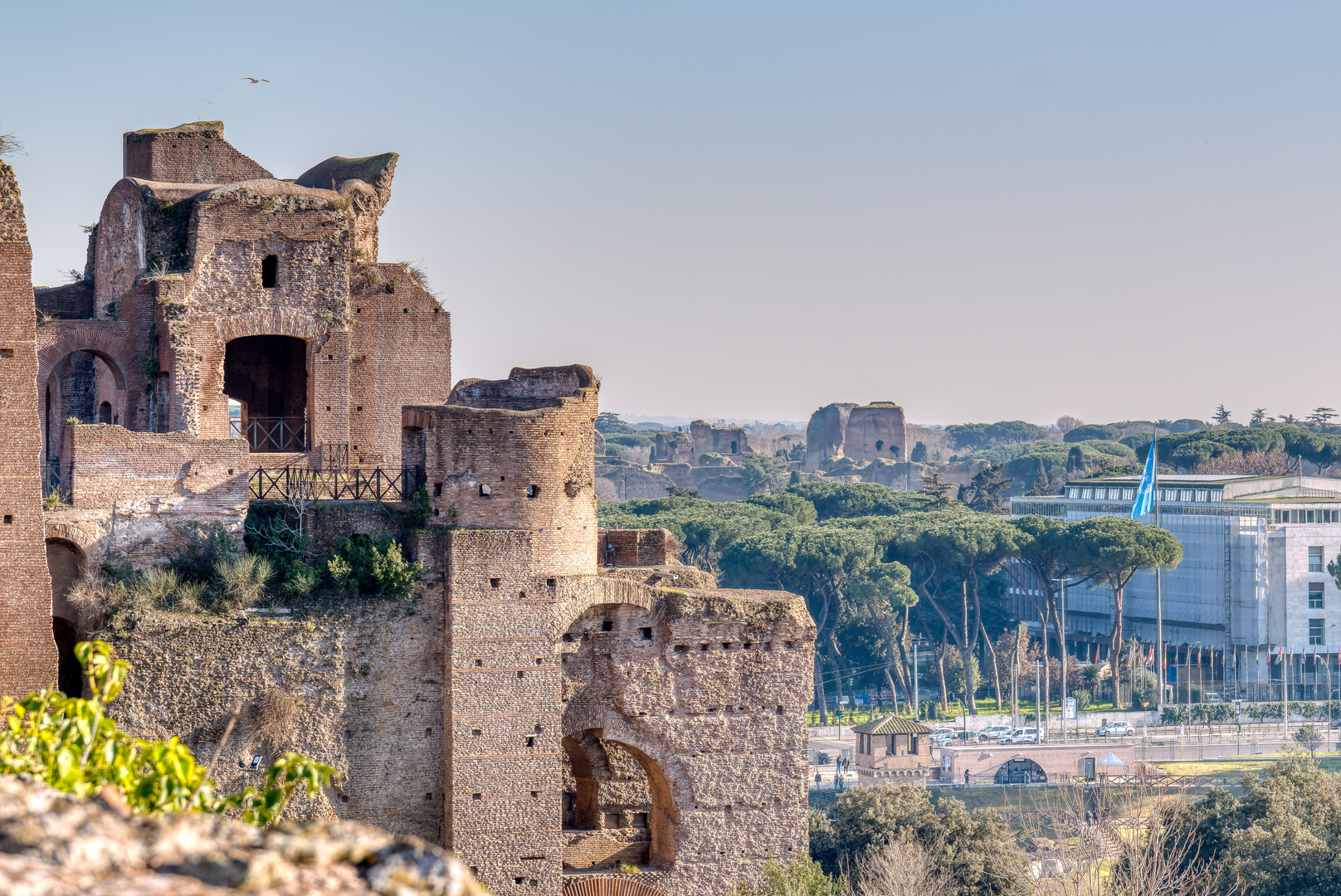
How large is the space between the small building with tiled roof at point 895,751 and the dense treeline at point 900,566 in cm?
1272

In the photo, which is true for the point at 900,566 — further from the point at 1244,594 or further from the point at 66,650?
the point at 66,650

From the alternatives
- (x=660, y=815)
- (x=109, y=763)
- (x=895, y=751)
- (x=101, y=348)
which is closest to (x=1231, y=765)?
(x=895, y=751)

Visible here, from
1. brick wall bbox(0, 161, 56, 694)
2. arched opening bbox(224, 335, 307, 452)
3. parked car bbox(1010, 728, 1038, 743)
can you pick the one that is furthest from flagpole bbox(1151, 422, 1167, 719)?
brick wall bbox(0, 161, 56, 694)

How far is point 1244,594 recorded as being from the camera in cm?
6450

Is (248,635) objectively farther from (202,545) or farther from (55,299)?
(55,299)

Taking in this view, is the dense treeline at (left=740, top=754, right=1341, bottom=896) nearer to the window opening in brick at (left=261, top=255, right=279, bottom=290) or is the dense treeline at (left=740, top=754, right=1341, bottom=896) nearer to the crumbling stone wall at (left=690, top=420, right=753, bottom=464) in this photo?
the window opening in brick at (left=261, top=255, right=279, bottom=290)

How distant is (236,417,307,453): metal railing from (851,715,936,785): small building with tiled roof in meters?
23.1

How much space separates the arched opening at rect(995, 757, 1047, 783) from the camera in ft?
151

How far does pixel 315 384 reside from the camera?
23.2m

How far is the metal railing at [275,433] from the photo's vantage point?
966 inches

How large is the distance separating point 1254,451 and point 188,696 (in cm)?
7718

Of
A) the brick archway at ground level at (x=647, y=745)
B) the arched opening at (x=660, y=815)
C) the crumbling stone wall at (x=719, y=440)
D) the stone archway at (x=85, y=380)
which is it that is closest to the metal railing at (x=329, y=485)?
the stone archway at (x=85, y=380)

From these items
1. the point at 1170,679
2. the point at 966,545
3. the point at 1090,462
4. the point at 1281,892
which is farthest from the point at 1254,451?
the point at 1281,892

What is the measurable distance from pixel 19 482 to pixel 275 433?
749cm
